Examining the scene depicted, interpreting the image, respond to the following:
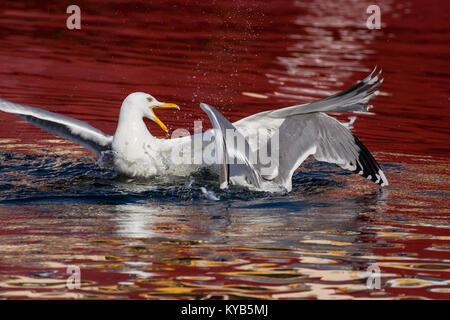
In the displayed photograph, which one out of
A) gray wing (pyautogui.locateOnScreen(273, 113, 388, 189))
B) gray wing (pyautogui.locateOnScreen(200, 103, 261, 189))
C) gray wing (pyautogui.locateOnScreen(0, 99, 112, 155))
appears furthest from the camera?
gray wing (pyautogui.locateOnScreen(0, 99, 112, 155))

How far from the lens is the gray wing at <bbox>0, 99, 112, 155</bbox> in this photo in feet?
25.3

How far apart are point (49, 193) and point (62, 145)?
6.92 feet

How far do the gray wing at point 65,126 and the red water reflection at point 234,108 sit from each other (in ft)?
3.04

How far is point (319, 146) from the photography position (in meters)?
7.69

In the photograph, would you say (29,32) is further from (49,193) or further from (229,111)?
(49,193)

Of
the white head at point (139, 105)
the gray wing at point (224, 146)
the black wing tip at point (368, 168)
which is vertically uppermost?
the white head at point (139, 105)

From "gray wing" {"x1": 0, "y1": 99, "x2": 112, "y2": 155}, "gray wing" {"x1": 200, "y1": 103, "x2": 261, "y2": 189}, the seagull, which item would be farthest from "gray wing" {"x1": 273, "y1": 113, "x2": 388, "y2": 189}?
"gray wing" {"x1": 0, "y1": 99, "x2": 112, "y2": 155}

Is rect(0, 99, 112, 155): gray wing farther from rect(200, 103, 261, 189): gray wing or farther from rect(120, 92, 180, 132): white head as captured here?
rect(200, 103, 261, 189): gray wing

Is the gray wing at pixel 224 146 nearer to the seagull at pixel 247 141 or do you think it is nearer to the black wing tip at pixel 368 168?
the seagull at pixel 247 141

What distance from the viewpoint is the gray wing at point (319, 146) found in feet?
24.7

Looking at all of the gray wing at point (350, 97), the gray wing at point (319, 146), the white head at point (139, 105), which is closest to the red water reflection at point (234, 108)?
the gray wing at point (319, 146)

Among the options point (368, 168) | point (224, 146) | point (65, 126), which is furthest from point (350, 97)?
point (65, 126)

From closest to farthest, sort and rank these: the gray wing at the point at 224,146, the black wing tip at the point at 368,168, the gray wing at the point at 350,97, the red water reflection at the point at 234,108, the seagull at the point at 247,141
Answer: the red water reflection at the point at 234,108, the gray wing at the point at 224,146, the gray wing at the point at 350,97, the seagull at the point at 247,141, the black wing tip at the point at 368,168

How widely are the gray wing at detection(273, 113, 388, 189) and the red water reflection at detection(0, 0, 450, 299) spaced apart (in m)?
0.27
